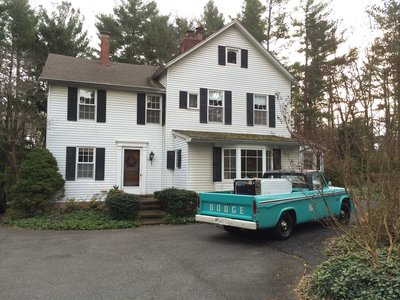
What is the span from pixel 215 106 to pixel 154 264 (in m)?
10.5

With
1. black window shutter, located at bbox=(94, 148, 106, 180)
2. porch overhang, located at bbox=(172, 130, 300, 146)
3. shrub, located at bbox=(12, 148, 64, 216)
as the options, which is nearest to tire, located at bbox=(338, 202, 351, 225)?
porch overhang, located at bbox=(172, 130, 300, 146)

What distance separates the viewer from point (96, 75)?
15016 millimetres

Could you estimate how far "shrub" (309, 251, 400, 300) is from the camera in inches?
152

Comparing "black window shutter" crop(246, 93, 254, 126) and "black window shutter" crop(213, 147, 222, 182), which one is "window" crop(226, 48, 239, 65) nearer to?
"black window shutter" crop(246, 93, 254, 126)

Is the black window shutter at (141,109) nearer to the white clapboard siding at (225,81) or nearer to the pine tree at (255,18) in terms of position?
the white clapboard siding at (225,81)

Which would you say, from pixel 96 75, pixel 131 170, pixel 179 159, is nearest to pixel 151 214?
pixel 179 159

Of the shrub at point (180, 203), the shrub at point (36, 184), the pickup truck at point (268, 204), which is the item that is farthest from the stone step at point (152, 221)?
the shrub at point (36, 184)

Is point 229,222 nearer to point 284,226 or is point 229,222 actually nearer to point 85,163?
point 284,226

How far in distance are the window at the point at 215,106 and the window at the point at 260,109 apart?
195 centimetres

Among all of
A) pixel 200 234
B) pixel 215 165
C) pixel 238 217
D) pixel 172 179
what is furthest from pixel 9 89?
pixel 238 217

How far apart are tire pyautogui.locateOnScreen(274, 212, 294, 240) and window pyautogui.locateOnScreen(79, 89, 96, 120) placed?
9484 mm

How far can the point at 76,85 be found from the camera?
547 inches

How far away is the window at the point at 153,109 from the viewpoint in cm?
1521

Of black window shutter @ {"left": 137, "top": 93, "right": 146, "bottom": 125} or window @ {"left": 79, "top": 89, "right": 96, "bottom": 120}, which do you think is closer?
window @ {"left": 79, "top": 89, "right": 96, "bottom": 120}
